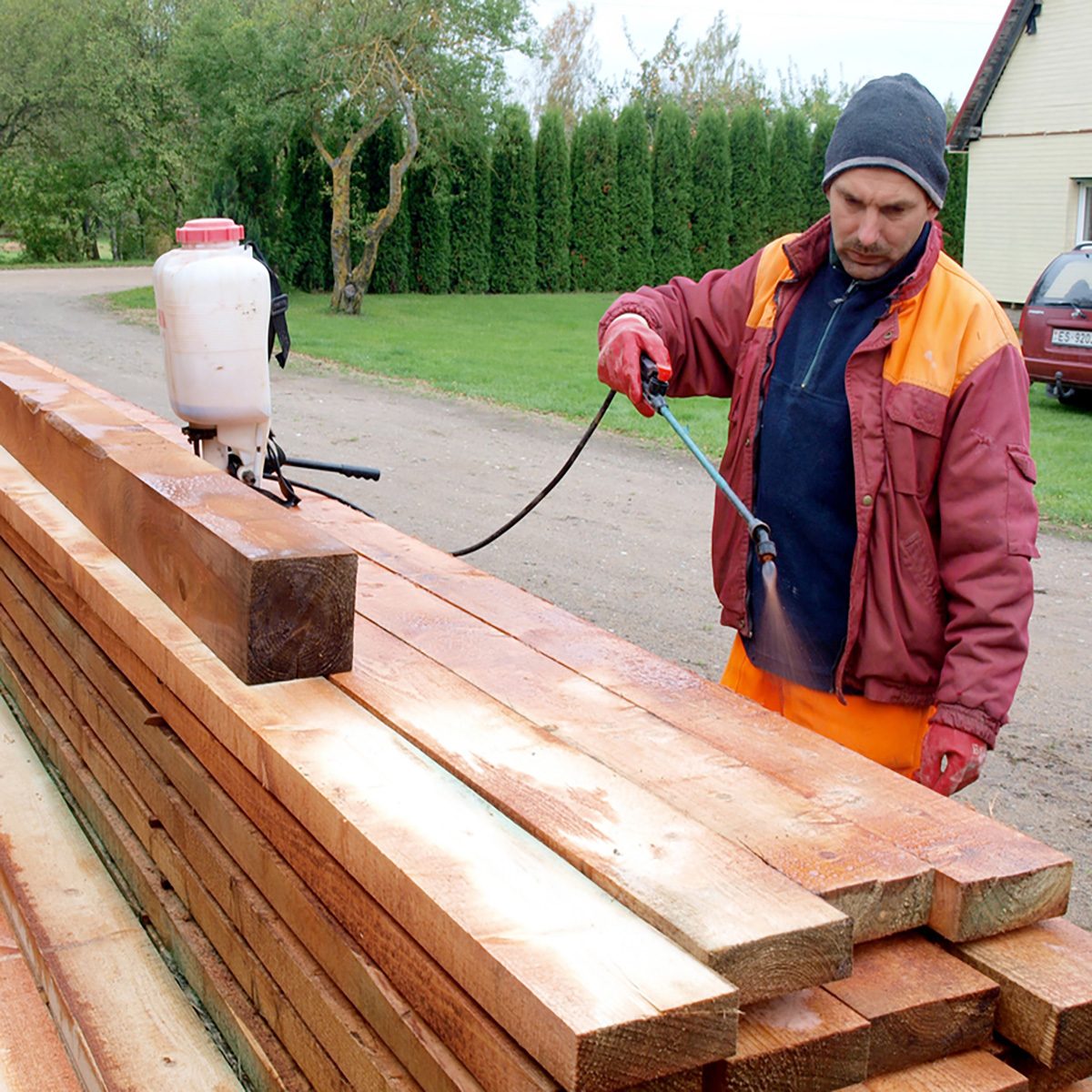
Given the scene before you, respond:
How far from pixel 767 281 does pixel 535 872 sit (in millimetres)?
1715

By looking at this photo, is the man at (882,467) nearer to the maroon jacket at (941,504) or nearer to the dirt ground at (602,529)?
the maroon jacket at (941,504)

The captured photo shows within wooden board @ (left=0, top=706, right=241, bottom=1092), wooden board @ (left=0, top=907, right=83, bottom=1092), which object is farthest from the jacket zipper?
wooden board @ (left=0, top=907, right=83, bottom=1092)

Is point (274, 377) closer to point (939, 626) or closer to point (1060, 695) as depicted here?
point (1060, 695)

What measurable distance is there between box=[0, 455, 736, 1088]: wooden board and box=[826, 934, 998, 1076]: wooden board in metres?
0.33

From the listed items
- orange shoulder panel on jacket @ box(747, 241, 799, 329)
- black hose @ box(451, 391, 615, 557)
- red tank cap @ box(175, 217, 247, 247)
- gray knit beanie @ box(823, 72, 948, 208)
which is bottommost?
black hose @ box(451, 391, 615, 557)

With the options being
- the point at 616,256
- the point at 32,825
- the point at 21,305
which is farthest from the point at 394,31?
the point at 32,825

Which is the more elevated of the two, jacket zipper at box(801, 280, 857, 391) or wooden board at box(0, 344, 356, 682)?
jacket zipper at box(801, 280, 857, 391)

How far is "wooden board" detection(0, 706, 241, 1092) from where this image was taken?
7.45ft

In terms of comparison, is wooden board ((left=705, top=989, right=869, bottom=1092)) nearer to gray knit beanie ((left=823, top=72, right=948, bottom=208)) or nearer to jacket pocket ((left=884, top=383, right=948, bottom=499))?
jacket pocket ((left=884, top=383, right=948, bottom=499))

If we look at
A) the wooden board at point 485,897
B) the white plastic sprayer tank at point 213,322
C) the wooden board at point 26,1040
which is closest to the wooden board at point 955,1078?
the wooden board at point 485,897

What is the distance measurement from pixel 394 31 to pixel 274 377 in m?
8.57

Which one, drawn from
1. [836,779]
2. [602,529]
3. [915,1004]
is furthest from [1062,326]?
[915,1004]

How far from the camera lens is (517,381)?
15023 millimetres

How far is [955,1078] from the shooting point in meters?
1.66
